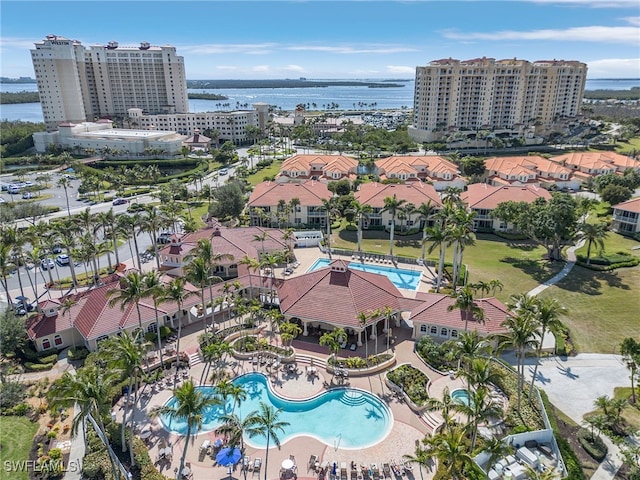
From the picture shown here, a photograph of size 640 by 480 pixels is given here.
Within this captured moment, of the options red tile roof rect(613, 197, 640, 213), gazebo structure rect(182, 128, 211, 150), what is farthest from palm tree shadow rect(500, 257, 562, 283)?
gazebo structure rect(182, 128, 211, 150)

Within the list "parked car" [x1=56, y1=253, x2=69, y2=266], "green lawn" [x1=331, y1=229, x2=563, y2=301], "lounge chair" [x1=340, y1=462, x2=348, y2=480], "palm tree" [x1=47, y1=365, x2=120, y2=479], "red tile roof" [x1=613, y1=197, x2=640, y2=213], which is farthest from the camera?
"red tile roof" [x1=613, y1=197, x2=640, y2=213]

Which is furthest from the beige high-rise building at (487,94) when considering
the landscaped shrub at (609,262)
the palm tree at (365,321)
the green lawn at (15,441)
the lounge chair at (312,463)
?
the green lawn at (15,441)

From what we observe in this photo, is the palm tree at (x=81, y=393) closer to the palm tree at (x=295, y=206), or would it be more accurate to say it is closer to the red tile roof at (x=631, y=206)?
the palm tree at (x=295, y=206)

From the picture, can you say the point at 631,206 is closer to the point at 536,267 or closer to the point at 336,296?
the point at 536,267

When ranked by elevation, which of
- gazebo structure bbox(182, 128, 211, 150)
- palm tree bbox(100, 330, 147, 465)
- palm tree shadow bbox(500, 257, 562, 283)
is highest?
gazebo structure bbox(182, 128, 211, 150)

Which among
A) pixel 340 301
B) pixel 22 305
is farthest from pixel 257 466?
pixel 22 305

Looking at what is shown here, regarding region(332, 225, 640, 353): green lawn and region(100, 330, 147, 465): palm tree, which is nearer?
region(100, 330, 147, 465): palm tree

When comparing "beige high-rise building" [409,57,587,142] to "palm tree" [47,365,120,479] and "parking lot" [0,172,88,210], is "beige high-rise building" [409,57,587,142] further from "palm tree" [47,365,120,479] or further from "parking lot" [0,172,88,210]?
"palm tree" [47,365,120,479]
